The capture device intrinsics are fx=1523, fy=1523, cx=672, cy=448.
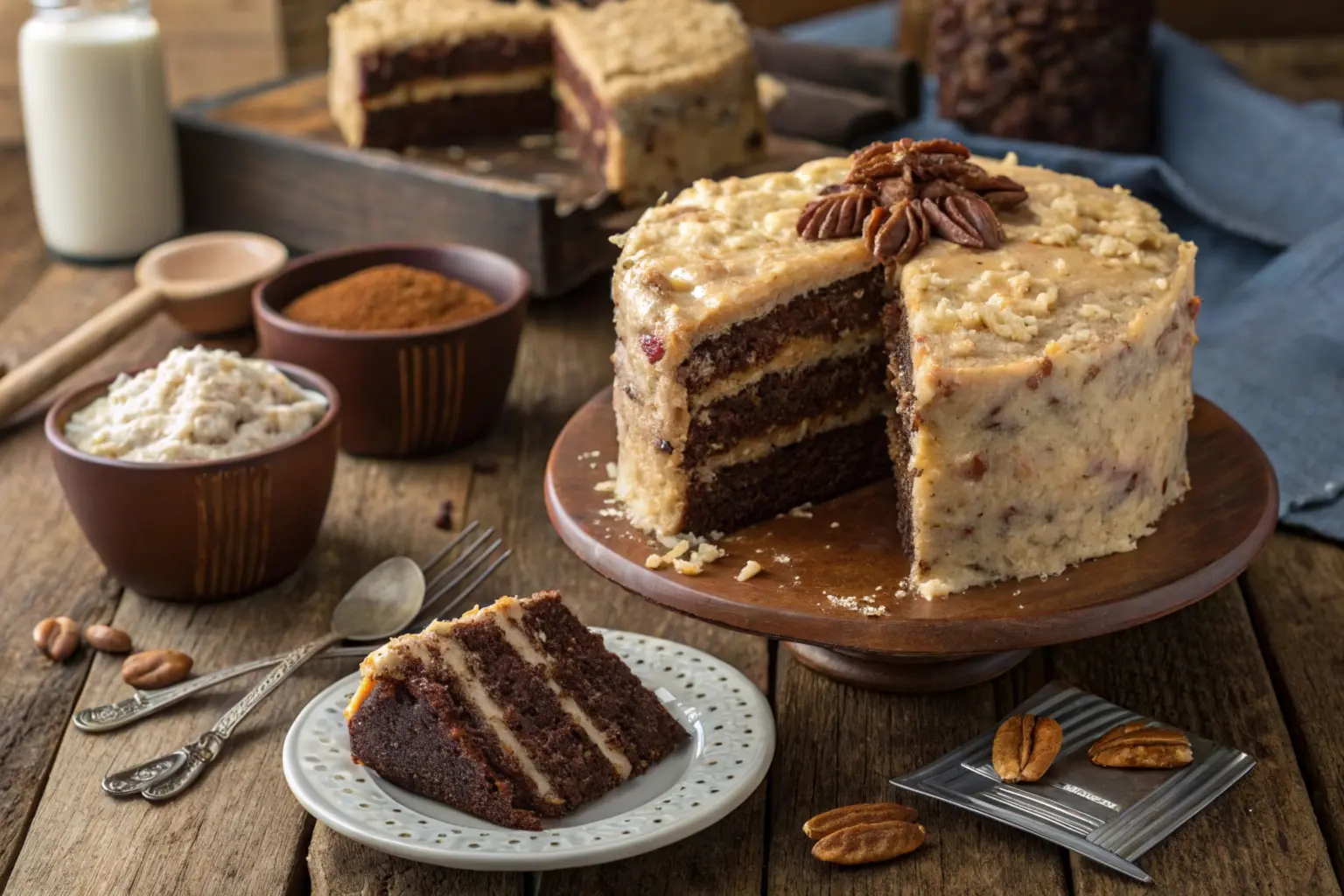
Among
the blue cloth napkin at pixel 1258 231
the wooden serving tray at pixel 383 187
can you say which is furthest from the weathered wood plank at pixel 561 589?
the blue cloth napkin at pixel 1258 231

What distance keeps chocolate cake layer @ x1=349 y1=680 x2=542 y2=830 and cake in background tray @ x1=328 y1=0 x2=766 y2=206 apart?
263cm

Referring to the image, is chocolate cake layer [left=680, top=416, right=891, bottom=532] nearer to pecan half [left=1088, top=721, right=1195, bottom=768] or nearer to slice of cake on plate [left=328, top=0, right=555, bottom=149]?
pecan half [left=1088, top=721, right=1195, bottom=768]

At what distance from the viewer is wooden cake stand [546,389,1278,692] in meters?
2.60

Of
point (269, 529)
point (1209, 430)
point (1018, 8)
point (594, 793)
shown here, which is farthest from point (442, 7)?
point (594, 793)

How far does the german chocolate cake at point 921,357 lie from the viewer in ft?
8.95

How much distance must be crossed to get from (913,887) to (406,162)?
3.15 metres

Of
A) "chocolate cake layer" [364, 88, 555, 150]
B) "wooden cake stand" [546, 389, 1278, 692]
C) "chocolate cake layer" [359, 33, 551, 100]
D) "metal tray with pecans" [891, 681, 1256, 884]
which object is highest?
"chocolate cake layer" [359, 33, 551, 100]

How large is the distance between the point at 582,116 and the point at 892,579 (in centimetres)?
284

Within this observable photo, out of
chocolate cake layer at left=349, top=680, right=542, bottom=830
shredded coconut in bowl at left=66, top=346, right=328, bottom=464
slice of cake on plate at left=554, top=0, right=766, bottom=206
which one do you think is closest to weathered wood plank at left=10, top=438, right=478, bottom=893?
chocolate cake layer at left=349, top=680, right=542, bottom=830

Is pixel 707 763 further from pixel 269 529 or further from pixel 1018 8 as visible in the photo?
pixel 1018 8

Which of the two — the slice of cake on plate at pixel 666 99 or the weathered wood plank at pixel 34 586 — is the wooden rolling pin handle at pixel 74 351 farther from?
the slice of cake on plate at pixel 666 99

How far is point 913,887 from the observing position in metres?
2.43

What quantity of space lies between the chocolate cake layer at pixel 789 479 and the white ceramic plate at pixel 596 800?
41 cm

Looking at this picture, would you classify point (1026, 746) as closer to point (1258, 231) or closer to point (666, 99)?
point (1258, 231)
